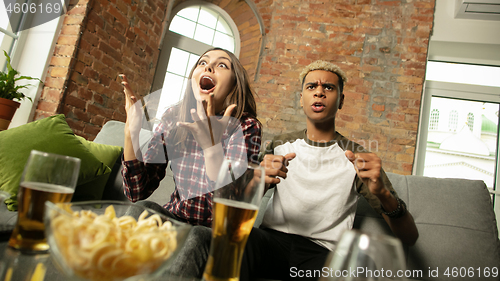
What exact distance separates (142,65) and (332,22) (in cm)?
193

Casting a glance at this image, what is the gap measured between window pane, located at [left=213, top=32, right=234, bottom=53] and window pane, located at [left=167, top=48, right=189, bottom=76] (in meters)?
0.40

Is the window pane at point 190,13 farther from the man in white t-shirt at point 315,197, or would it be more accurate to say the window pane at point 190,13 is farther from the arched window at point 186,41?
the man in white t-shirt at point 315,197

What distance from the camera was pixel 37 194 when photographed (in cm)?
44

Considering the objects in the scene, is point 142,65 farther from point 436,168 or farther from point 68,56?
point 436,168

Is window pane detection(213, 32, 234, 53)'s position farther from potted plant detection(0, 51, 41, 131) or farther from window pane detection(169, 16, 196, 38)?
potted plant detection(0, 51, 41, 131)

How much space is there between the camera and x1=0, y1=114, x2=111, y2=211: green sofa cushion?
1234 mm

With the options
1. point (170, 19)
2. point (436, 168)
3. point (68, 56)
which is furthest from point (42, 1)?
point (436, 168)

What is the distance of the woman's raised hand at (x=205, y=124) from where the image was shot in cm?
74

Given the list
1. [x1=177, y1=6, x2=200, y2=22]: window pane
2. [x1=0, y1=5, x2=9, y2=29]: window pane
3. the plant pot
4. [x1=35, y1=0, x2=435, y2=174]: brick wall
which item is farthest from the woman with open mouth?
[x1=177, y1=6, x2=200, y2=22]: window pane

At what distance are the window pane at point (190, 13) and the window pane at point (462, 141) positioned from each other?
2.70 meters

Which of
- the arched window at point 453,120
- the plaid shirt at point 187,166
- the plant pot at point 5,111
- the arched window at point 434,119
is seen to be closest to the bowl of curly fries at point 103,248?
the plaid shirt at point 187,166

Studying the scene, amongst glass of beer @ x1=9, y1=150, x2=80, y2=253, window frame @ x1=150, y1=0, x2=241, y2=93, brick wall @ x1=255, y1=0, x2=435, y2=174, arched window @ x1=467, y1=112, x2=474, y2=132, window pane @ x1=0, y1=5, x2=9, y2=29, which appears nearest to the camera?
glass of beer @ x1=9, y1=150, x2=80, y2=253

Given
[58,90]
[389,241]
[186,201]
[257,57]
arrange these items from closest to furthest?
[389,241] < [186,201] < [58,90] < [257,57]

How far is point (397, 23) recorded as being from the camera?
2.97 metres
